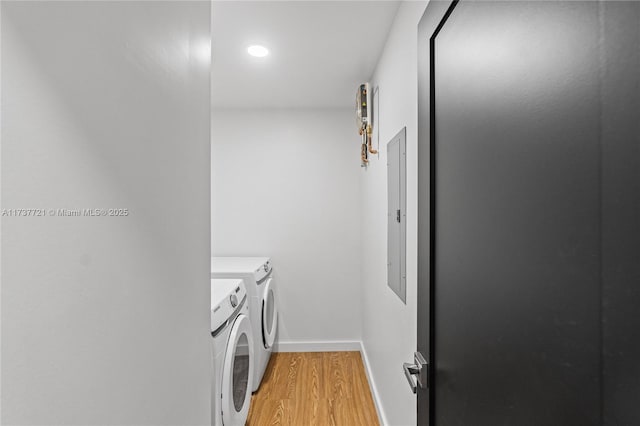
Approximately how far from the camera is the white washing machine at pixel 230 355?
5.01ft

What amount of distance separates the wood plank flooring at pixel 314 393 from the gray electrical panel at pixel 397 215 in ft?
3.52

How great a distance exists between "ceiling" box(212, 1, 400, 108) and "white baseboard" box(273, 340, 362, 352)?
7.72 feet

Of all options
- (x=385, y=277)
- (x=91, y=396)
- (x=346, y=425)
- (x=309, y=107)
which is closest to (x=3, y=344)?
(x=91, y=396)

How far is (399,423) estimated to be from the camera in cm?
176

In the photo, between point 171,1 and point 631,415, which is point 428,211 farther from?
point 171,1

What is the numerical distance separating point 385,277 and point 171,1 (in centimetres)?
180

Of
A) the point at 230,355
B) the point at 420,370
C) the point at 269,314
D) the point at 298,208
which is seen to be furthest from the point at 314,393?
the point at 420,370

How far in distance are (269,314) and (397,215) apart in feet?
5.93

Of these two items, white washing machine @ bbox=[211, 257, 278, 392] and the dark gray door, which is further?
white washing machine @ bbox=[211, 257, 278, 392]

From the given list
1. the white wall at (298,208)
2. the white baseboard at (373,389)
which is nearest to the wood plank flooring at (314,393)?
the white baseboard at (373,389)

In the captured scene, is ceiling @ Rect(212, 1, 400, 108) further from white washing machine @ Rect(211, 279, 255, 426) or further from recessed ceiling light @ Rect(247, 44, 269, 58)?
white washing machine @ Rect(211, 279, 255, 426)

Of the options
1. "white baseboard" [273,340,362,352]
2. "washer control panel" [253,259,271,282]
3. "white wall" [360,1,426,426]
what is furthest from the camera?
"white baseboard" [273,340,362,352]

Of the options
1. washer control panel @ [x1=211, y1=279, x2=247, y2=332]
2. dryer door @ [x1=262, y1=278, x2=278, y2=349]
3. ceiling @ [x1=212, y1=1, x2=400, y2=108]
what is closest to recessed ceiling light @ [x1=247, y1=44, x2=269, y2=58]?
ceiling @ [x1=212, y1=1, x2=400, y2=108]

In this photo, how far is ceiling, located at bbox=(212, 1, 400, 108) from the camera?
5.80 feet
